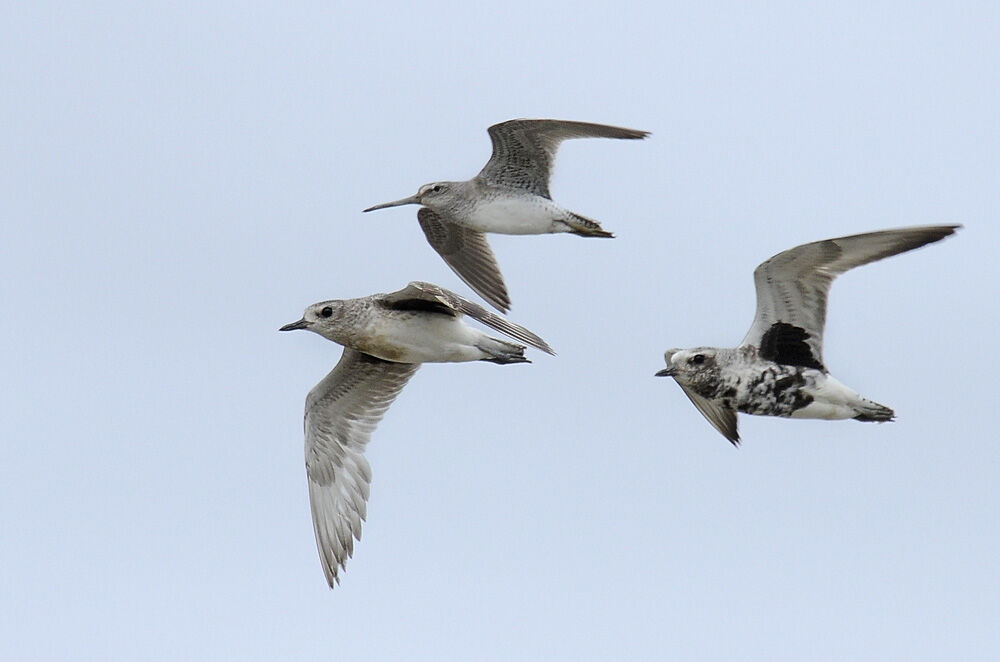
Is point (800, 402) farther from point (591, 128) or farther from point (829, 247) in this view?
point (591, 128)

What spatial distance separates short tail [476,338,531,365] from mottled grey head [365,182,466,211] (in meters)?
3.82

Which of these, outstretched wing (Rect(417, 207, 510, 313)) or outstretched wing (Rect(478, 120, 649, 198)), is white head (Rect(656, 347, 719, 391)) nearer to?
outstretched wing (Rect(417, 207, 510, 313))

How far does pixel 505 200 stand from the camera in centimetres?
1617

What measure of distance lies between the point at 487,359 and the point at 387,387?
65.8 inches

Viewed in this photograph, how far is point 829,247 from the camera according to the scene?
12070mm

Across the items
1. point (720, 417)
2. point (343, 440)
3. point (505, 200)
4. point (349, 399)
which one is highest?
point (505, 200)

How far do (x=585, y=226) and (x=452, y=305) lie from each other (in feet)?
12.7

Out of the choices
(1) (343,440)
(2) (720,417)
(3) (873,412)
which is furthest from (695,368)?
(1) (343,440)

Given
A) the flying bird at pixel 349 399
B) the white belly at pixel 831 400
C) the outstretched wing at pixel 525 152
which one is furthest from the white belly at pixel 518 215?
the white belly at pixel 831 400

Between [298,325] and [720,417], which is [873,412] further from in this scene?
[298,325]

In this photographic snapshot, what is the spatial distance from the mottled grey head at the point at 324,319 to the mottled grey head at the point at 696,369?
276 centimetres

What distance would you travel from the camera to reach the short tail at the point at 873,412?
40.0 feet

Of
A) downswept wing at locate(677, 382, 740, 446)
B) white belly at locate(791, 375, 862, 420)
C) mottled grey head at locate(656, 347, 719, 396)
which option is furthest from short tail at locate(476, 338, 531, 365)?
white belly at locate(791, 375, 862, 420)

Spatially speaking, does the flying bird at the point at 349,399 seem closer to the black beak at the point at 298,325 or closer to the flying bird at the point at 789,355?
the black beak at the point at 298,325
